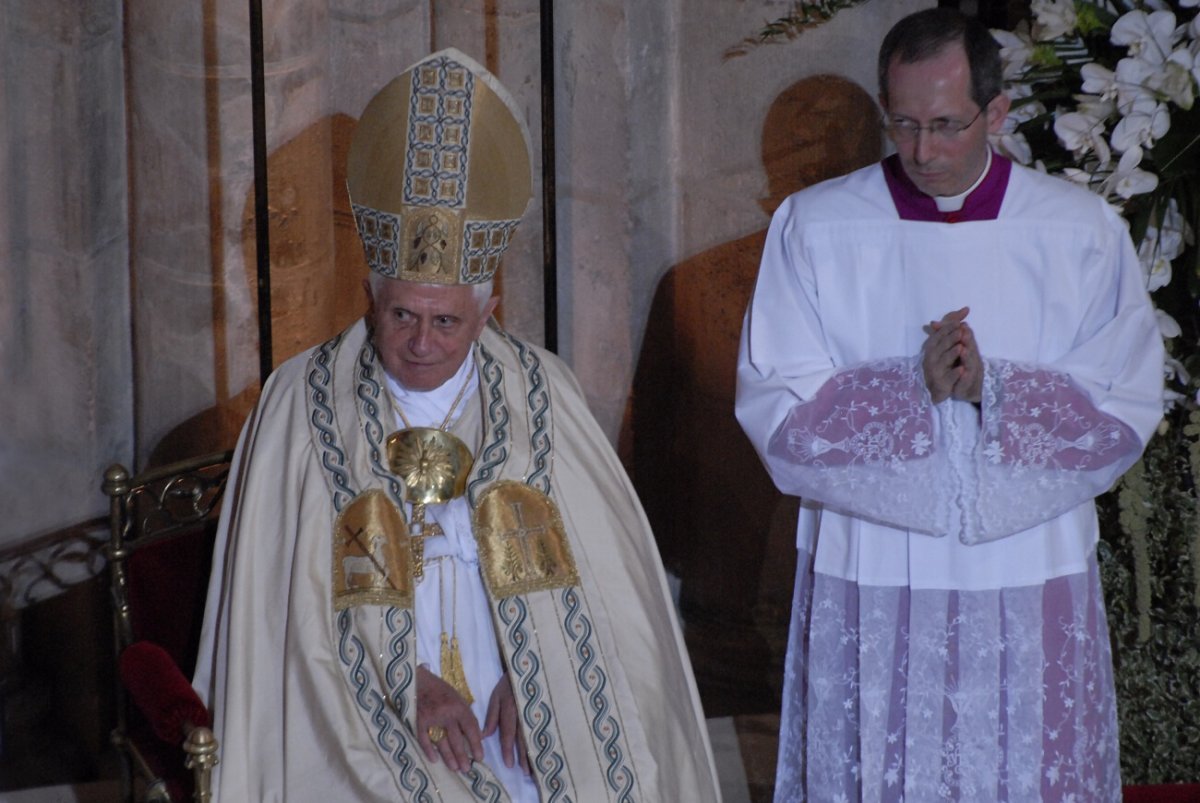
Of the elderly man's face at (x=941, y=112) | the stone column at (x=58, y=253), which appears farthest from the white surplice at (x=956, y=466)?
the stone column at (x=58, y=253)

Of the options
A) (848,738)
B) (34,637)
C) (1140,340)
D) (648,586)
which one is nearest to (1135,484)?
(1140,340)

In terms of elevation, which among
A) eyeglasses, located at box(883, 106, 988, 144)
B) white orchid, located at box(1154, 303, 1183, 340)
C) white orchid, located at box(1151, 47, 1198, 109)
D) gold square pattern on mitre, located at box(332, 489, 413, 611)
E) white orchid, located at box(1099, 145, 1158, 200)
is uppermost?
white orchid, located at box(1151, 47, 1198, 109)

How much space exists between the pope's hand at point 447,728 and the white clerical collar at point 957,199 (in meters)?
1.54

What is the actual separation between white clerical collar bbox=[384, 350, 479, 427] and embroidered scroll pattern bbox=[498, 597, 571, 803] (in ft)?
1.59

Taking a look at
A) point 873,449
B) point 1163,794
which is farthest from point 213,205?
point 1163,794

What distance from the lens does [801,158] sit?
5.30 metres

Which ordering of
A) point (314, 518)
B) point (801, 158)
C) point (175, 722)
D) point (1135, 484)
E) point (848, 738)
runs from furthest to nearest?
point (801, 158), point (1135, 484), point (848, 738), point (314, 518), point (175, 722)

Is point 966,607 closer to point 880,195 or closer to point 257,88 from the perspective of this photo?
point 880,195

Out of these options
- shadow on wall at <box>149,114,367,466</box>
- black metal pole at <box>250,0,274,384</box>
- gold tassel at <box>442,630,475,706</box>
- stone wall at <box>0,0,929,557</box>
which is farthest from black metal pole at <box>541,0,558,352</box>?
gold tassel at <box>442,630,475,706</box>

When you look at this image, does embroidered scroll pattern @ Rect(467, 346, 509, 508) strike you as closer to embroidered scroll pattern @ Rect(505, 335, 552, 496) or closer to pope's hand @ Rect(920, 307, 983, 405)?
embroidered scroll pattern @ Rect(505, 335, 552, 496)

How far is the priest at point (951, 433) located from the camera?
3531mm

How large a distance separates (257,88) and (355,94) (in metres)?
0.52

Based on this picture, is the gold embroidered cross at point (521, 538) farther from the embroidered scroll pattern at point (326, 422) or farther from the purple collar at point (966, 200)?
the purple collar at point (966, 200)

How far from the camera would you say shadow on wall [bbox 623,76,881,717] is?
5449mm
